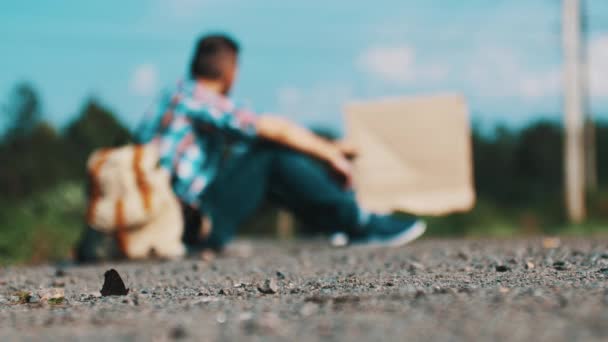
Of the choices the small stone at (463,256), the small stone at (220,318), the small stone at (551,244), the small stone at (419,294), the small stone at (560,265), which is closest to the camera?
the small stone at (220,318)

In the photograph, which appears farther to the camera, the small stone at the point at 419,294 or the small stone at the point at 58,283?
the small stone at the point at 58,283

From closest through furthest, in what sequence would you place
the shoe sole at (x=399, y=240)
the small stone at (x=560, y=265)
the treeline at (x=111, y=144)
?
the small stone at (x=560, y=265) → the shoe sole at (x=399, y=240) → the treeline at (x=111, y=144)

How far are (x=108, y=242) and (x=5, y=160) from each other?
35.5 ft

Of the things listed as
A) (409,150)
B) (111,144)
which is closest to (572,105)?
(409,150)

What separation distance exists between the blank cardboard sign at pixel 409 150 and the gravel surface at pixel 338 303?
4.58 m

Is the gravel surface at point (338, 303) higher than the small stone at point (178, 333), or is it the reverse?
the small stone at point (178, 333)

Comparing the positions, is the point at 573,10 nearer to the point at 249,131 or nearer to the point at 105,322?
the point at 249,131

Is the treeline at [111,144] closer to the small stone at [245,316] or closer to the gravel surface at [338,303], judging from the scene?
the gravel surface at [338,303]

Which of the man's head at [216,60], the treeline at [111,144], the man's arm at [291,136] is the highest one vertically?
the man's head at [216,60]

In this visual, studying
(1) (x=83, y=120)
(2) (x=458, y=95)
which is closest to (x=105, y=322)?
(2) (x=458, y=95)

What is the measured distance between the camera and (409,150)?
29.0 ft

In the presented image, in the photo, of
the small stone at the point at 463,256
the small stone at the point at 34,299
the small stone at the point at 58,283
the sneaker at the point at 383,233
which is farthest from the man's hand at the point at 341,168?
the small stone at the point at 34,299

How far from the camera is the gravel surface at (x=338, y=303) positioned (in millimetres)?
1881

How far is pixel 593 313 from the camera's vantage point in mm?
1953
